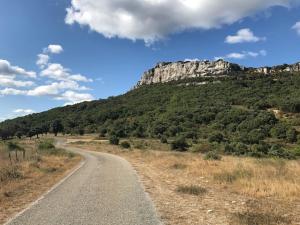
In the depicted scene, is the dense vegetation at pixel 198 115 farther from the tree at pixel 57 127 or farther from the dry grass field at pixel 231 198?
the dry grass field at pixel 231 198

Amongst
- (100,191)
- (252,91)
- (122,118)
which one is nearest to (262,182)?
(100,191)

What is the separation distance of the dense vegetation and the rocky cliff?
17.0 meters

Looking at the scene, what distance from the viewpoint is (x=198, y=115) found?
306 ft

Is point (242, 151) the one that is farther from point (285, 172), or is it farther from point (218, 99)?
point (218, 99)

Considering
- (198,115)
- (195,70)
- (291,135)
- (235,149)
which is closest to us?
(235,149)

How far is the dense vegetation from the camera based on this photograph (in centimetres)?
7344

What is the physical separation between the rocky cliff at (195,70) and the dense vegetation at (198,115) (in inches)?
670

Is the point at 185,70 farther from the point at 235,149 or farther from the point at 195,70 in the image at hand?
the point at 235,149

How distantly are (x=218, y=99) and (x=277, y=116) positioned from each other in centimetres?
2477

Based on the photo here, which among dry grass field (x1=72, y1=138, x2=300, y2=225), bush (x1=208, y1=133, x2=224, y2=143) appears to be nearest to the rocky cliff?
bush (x1=208, y1=133, x2=224, y2=143)

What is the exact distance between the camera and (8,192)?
14695 millimetres

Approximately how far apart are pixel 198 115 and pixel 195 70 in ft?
280

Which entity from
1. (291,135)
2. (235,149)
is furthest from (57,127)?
(235,149)

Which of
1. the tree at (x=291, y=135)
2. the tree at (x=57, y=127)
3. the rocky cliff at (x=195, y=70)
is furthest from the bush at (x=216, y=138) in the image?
the rocky cliff at (x=195, y=70)
